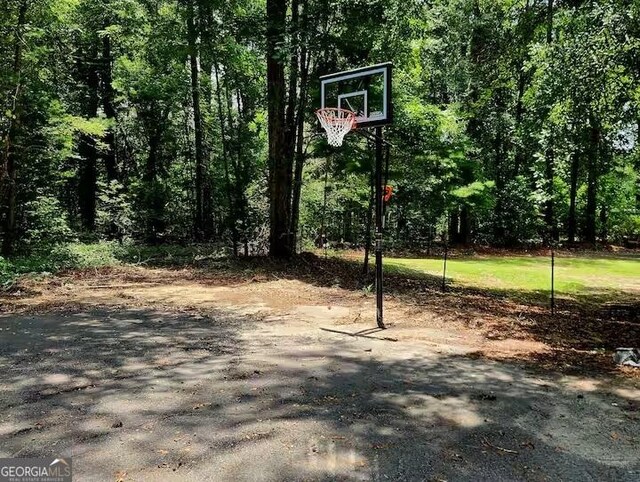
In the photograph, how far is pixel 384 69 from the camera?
6957 millimetres

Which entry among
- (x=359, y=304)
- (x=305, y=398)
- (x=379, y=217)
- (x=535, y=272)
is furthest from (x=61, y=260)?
(x=535, y=272)

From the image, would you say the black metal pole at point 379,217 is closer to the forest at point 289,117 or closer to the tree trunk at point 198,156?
the forest at point 289,117

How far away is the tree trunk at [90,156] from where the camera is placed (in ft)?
59.0

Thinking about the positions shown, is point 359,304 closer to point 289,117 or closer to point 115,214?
point 289,117

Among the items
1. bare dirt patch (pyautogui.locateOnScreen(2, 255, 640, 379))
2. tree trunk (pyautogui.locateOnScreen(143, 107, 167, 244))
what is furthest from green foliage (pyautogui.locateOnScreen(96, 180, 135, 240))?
bare dirt patch (pyautogui.locateOnScreen(2, 255, 640, 379))

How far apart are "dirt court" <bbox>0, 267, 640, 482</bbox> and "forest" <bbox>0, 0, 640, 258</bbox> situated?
5.17 m

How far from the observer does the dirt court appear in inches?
110

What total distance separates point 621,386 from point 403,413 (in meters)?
2.37

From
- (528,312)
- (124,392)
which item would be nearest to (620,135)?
(528,312)

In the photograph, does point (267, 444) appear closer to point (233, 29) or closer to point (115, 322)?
point (115, 322)

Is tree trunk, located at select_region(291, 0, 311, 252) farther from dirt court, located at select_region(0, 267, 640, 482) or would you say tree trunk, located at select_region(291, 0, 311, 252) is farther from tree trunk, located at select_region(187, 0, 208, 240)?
dirt court, located at select_region(0, 267, 640, 482)

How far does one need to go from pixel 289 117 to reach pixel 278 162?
129 centimetres

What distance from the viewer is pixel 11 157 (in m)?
11.9

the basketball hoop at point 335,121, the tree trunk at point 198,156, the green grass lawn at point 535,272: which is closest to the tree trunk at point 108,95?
the tree trunk at point 198,156
